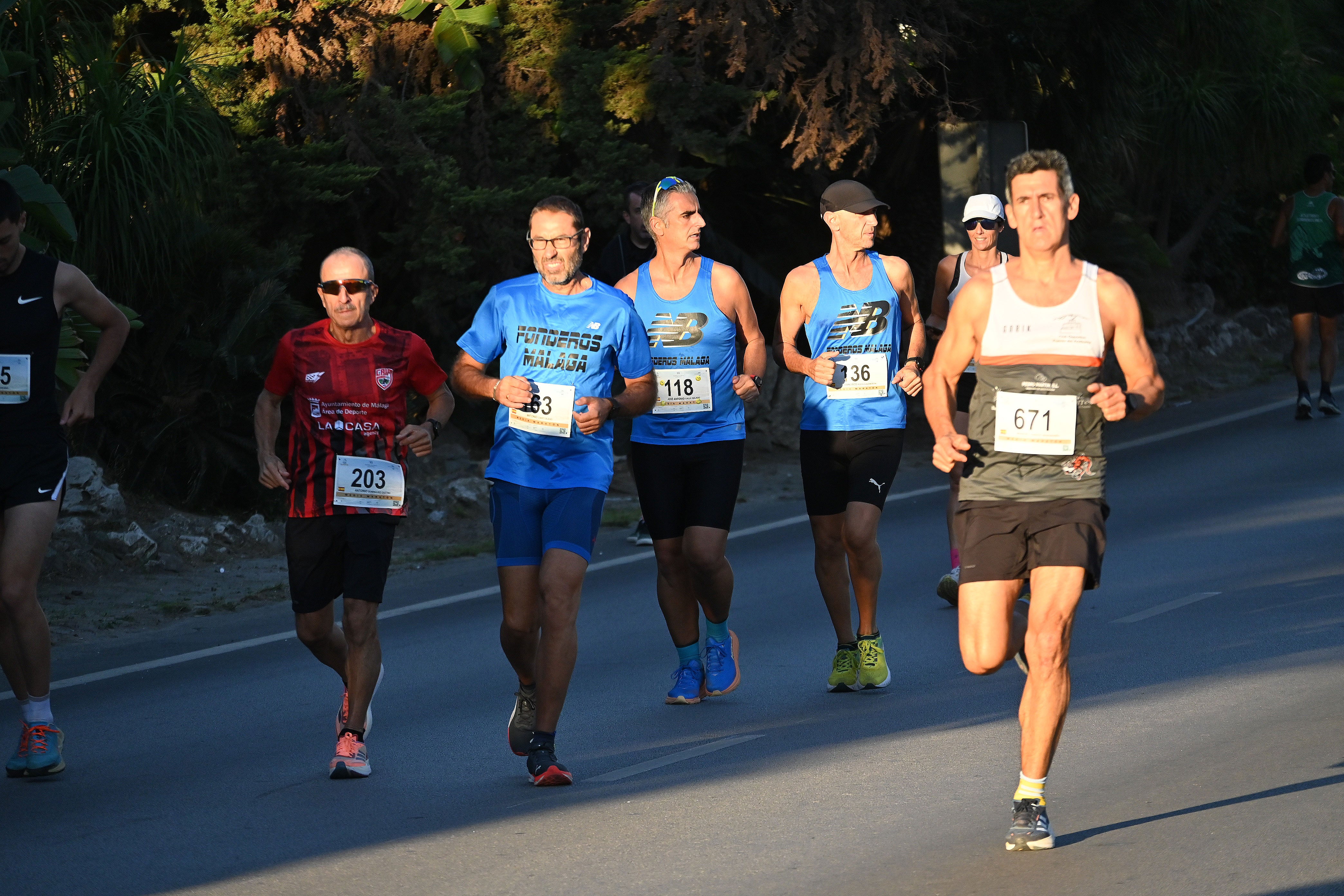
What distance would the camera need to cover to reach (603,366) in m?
6.37

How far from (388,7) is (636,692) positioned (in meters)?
8.68

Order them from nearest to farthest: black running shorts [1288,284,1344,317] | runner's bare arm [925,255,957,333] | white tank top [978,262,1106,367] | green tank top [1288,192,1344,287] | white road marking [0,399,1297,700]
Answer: white tank top [978,262,1106,367], white road marking [0,399,1297,700], runner's bare arm [925,255,957,333], green tank top [1288,192,1344,287], black running shorts [1288,284,1344,317]

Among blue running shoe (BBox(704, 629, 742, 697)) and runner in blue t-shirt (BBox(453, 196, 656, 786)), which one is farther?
blue running shoe (BBox(704, 629, 742, 697))

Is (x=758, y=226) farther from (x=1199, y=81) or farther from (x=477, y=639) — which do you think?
(x=477, y=639)

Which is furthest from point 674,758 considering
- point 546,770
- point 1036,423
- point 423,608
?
point 423,608

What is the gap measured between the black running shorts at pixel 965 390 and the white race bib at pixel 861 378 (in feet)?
7.45

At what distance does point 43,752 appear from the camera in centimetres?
644

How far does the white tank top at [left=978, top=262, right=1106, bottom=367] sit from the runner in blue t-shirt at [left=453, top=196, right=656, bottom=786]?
150cm

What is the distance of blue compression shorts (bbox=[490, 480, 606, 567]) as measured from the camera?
6.18 meters

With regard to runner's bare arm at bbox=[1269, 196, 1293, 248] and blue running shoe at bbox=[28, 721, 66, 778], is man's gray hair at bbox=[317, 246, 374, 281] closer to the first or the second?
blue running shoe at bbox=[28, 721, 66, 778]

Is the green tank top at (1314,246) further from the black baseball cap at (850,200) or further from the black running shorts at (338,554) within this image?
the black running shorts at (338,554)

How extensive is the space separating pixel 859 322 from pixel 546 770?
267 centimetres

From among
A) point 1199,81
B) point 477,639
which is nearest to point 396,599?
point 477,639

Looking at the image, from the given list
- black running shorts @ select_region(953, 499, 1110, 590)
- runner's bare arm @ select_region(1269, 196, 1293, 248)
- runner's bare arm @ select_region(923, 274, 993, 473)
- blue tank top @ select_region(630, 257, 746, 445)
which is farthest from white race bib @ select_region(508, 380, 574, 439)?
runner's bare arm @ select_region(1269, 196, 1293, 248)
